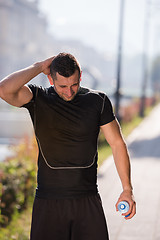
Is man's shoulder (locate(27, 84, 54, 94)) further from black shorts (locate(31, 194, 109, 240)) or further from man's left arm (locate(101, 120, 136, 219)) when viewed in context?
black shorts (locate(31, 194, 109, 240))

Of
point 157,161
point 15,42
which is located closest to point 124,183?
point 157,161

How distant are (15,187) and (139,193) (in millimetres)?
2513

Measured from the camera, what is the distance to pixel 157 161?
11.9 meters

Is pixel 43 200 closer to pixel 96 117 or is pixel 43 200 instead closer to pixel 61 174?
pixel 61 174

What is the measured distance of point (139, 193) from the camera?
8133 mm

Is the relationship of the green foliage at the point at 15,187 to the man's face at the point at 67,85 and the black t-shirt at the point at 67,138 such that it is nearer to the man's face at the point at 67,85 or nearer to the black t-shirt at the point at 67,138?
the black t-shirt at the point at 67,138

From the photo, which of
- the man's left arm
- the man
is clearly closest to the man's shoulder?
the man

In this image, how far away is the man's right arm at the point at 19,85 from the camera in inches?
109

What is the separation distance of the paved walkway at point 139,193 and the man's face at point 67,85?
321cm

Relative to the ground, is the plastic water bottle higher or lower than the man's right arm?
lower

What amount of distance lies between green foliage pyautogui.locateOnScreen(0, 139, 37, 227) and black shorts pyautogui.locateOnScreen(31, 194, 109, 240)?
3.11 m

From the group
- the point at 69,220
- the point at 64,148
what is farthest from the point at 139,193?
the point at 64,148

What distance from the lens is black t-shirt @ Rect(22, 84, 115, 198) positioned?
2.79 m

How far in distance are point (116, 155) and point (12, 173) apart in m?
4.05
